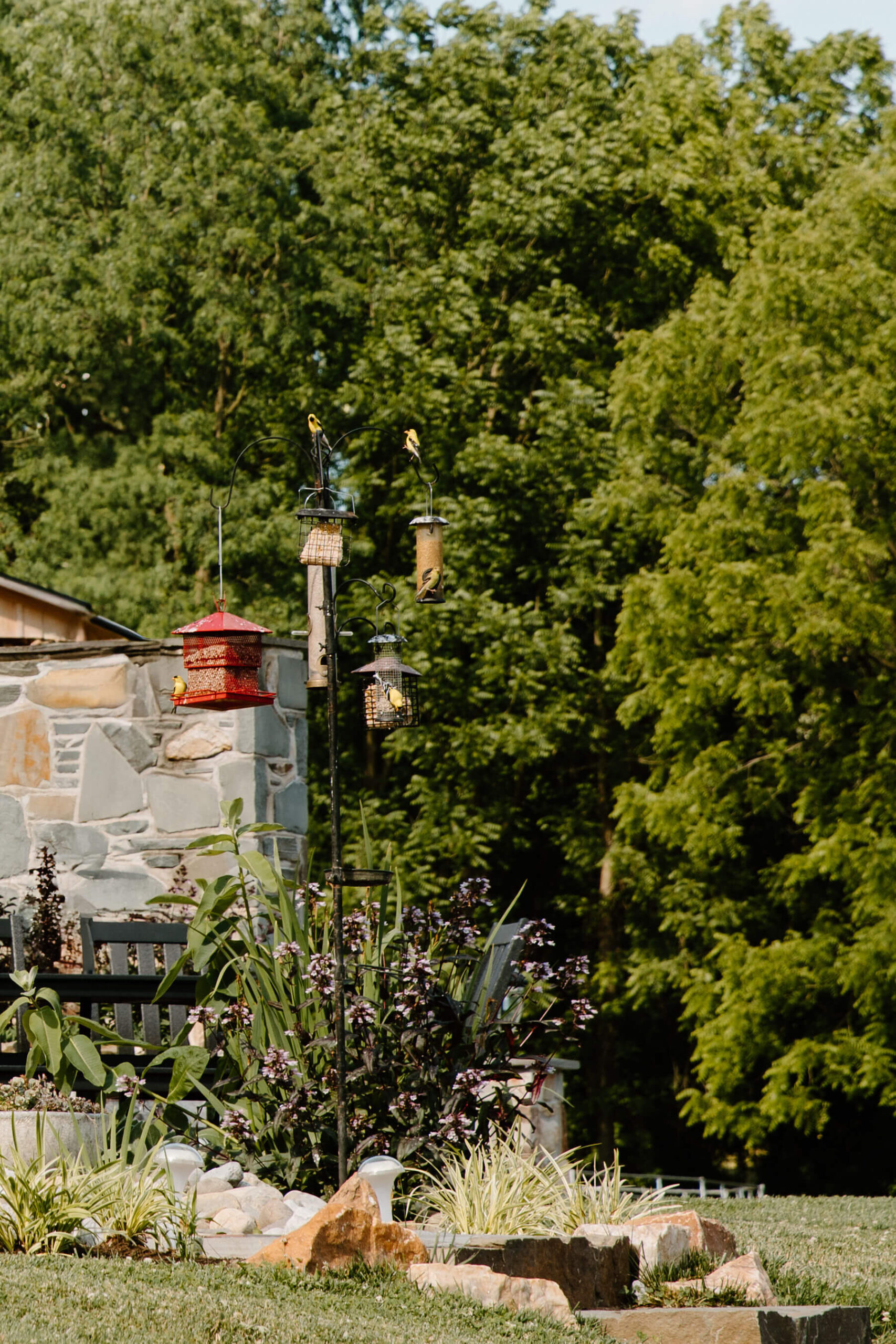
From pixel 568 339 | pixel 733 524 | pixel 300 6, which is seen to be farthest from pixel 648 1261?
pixel 300 6

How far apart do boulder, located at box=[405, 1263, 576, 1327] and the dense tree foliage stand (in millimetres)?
8498

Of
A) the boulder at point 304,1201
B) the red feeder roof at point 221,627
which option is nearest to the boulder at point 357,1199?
the boulder at point 304,1201

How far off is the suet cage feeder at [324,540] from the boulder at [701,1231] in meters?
2.26

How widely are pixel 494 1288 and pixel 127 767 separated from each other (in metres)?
3.91

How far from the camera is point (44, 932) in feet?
22.9

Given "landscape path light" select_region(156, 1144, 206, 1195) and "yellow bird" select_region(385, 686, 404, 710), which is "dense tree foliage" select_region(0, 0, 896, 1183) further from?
"landscape path light" select_region(156, 1144, 206, 1195)

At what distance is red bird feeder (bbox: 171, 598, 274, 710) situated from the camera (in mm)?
6223

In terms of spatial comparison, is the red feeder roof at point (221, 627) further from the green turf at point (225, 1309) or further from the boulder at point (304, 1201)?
the green turf at point (225, 1309)

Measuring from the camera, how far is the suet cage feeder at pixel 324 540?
5.25 metres

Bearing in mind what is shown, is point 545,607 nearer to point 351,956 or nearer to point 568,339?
point 568,339

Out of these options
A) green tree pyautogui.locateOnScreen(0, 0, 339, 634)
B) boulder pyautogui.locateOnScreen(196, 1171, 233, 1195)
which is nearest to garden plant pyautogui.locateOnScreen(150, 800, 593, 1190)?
boulder pyautogui.locateOnScreen(196, 1171, 233, 1195)

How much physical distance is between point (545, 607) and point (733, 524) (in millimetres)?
3250

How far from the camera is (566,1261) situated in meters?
4.38

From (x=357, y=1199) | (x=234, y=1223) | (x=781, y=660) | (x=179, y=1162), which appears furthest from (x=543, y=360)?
(x=357, y=1199)
